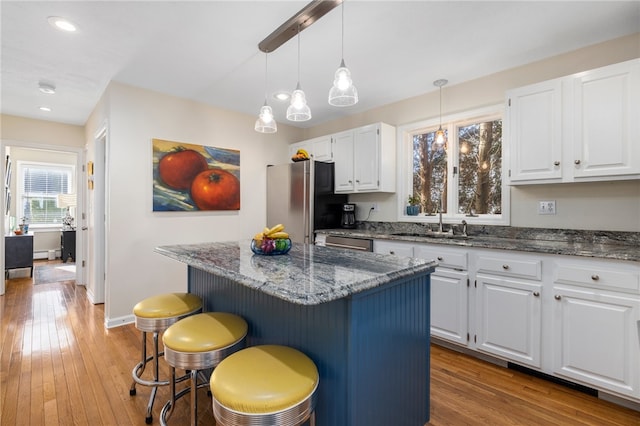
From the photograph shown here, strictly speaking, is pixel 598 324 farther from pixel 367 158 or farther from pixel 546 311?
pixel 367 158

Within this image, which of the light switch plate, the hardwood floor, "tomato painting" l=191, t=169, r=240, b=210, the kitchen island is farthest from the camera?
"tomato painting" l=191, t=169, r=240, b=210

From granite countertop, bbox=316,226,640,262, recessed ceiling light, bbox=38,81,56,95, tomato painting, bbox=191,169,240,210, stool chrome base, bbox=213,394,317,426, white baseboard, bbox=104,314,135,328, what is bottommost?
→ white baseboard, bbox=104,314,135,328

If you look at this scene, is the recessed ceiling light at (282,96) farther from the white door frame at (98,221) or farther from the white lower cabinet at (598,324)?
the white lower cabinet at (598,324)

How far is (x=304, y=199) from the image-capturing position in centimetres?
392

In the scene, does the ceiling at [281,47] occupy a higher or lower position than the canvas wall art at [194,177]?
higher

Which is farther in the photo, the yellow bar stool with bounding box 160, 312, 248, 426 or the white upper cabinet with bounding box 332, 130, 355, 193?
the white upper cabinet with bounding box 332, 130, 355, 193

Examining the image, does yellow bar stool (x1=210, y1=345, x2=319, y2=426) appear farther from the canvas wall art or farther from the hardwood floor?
the canvas wall art

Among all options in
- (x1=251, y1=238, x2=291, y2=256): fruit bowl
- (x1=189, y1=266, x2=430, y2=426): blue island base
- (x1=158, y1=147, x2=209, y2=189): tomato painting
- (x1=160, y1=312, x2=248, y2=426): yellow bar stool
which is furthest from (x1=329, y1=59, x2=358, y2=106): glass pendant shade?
(x1=158, y1=147, x2=209, y2=189): tomato painting

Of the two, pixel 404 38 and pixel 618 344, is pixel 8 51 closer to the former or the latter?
pixel 404 38

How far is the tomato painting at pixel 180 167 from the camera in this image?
354 centimetres

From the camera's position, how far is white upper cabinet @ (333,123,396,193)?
360 cm

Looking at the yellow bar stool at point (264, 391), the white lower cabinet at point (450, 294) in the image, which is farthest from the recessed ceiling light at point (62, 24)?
the white lower cabinet at point (450, 294)

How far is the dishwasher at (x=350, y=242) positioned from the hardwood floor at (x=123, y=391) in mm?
1098

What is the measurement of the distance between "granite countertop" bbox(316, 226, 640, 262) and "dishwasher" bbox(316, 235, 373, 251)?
0.21ft
